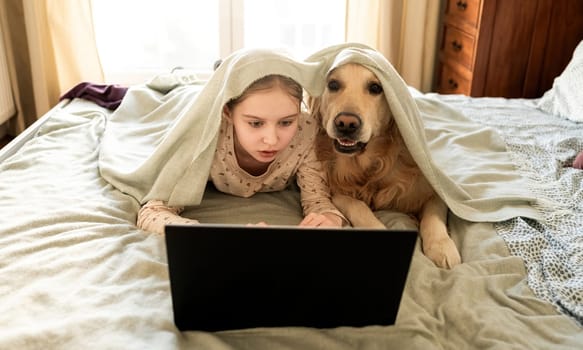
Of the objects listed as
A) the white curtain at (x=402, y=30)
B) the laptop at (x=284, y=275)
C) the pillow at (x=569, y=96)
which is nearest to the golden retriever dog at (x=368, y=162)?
the laptop at (x=284, y=275)

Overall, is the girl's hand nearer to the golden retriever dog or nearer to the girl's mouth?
the golden retriever dog

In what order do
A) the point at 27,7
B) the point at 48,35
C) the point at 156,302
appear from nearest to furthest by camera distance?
the point at 156,302
the point at 27,7
the point at 48,35

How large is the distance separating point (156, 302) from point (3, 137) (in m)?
2.54

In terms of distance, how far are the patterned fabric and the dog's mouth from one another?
0.39m

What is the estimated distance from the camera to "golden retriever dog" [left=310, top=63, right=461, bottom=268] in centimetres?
117

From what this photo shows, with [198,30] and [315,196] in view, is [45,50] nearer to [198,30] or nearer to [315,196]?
[198,30]

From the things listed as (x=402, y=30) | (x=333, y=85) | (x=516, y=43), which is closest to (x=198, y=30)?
(x=402, y=30)

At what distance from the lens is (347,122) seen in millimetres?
1154

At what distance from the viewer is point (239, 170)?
1.34m

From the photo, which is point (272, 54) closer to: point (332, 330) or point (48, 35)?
point (332, 330)

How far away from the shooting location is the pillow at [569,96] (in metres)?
1.92

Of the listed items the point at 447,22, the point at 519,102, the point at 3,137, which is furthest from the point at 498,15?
the point at 3,137

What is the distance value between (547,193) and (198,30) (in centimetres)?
244

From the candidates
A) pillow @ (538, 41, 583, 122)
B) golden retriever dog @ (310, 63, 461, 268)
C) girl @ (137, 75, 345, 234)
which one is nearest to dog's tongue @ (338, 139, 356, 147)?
golden retriever dog @ (310, 63, 461, 268)
